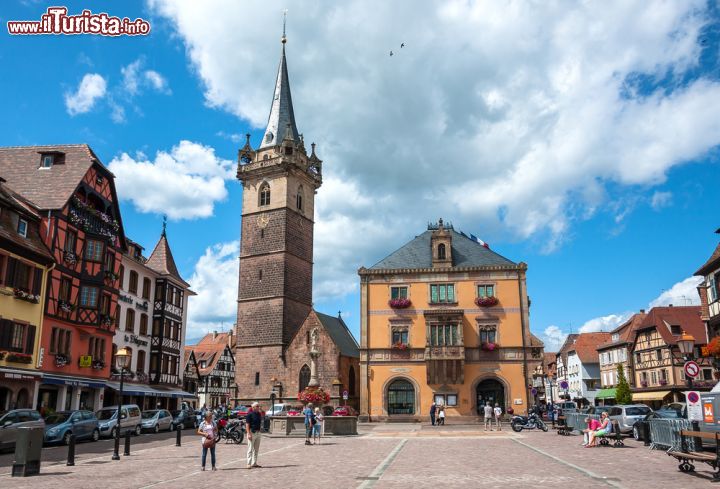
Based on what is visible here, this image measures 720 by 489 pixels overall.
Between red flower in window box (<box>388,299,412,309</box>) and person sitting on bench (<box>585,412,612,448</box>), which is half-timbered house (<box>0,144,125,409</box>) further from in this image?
person sitting on bench (<box>585,412,612,448</box>)

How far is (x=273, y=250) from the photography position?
6450 centimetres

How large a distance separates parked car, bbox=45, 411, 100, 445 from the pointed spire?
1782 inches

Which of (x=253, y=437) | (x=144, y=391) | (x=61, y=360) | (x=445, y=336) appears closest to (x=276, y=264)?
(x=445, y=336)

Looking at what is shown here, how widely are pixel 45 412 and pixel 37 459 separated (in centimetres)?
1651

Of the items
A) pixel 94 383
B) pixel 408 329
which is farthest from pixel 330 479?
pixel 408 329

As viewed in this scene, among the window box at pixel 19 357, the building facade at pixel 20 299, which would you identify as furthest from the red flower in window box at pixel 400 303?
the window box at pixel 19 357

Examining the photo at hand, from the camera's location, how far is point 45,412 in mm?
30875

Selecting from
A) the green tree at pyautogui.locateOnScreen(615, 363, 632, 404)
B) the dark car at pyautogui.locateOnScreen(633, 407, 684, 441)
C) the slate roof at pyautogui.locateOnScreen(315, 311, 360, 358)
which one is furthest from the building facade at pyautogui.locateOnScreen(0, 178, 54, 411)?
the green tree at pyautogui.locateOnScreen(615, 363, 632, 404)

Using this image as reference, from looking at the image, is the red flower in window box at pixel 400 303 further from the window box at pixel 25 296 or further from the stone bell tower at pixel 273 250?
the window box at pixel 25 296

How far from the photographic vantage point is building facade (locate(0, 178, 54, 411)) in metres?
29.8

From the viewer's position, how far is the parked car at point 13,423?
22469mm

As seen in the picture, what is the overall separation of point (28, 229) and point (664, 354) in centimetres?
5506

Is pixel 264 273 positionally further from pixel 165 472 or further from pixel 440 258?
pixel 165 472

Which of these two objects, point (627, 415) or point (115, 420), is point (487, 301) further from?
point (115, 420)
